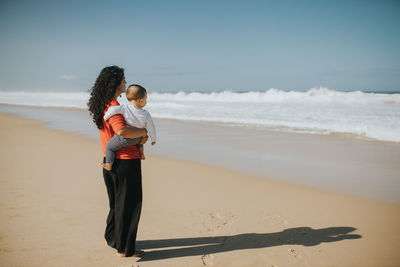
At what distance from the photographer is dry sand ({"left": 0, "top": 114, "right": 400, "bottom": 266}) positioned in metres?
3.25

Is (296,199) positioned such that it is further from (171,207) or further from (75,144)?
(75,144)

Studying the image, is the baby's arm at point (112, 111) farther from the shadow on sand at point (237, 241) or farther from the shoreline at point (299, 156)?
the shoreline at point (299, 156)

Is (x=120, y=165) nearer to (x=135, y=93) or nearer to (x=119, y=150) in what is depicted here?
(x=119, y=150)

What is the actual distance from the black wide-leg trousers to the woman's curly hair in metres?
0.56

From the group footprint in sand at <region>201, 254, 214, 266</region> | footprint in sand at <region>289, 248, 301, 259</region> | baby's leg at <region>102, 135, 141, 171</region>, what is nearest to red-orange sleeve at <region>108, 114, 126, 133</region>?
baby's leg at <region>102, 135, 141, 171</region>

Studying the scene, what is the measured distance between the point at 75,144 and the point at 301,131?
30.1 ft

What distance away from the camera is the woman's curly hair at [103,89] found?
2898mm

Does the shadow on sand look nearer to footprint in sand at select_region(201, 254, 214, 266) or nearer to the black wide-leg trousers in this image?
footprint in sand at select_region(201, 254, 214, 266)

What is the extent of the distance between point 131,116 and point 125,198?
0.90 meters

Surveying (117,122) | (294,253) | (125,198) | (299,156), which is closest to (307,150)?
(299,156)

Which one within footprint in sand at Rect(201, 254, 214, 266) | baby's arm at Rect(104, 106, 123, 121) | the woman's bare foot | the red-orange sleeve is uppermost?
baby's arm at Rect(104, 106, 123, 121)

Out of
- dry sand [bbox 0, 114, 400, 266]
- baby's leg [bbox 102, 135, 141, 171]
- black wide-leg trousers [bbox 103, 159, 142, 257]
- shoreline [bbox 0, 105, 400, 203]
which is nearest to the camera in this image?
baby's leg [bbox 102, 135, 141, 171]

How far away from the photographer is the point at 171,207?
4660 mm

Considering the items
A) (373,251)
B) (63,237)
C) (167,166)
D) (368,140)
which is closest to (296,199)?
(373,251)
